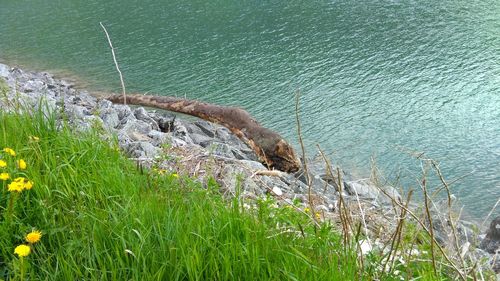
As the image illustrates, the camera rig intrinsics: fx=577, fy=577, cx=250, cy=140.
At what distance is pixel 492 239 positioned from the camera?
716 cm

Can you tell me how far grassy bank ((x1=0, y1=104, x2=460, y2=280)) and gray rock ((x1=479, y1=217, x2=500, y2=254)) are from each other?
3.86m

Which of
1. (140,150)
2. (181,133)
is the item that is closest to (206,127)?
(181,133)

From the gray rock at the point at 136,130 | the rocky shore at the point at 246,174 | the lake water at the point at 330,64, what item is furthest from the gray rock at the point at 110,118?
the lake water at the point at 330,64

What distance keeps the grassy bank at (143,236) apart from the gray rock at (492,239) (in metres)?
3.86

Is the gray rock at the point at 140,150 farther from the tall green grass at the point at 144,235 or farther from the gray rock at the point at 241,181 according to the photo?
the tall green grass at the point at 144,235

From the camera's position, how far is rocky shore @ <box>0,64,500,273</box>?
4.52 m

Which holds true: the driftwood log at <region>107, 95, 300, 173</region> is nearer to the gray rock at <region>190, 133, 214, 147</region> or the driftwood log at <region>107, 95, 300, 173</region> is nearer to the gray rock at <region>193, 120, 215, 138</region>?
the gray rock at <region>193, 120, 215, 138</region>

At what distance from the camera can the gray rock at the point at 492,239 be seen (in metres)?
7.02

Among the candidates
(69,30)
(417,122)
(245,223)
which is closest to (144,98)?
(417,122)

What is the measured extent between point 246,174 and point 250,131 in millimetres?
3624

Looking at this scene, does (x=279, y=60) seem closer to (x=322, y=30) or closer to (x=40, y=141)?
(x=322, y=30)

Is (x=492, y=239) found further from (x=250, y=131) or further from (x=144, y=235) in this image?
(x=144, y=235)

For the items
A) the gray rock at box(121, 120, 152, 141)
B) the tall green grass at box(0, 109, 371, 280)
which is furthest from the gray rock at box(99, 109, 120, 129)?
the tall green grass at box(0, 109, 371, 280)

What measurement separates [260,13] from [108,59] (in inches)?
395
